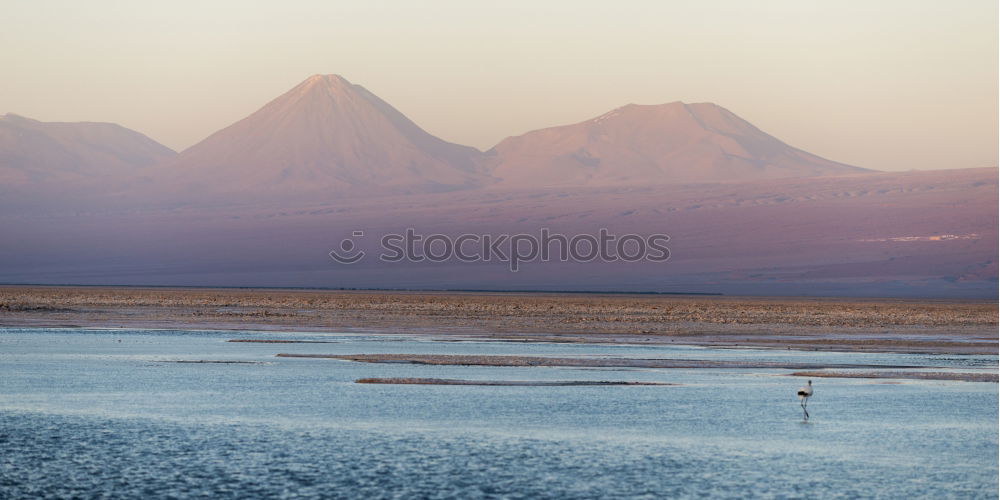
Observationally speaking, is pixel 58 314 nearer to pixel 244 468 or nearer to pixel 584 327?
pixel 584 327

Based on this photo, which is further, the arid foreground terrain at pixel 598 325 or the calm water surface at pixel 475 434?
the arid foreground terrain at pixel 598 325

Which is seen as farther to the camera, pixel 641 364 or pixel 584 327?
pixel 584 327

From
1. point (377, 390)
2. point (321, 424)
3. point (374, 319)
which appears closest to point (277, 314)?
point (374, 319)

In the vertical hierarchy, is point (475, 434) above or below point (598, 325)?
below

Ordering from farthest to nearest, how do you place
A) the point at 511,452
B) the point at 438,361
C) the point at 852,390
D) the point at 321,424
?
the point at 438,361 < the point at 852,390 < the point at 321,424 < the point at 511,452

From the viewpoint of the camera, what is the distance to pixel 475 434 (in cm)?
2219

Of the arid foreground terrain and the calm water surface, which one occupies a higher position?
the arid foreground terrain

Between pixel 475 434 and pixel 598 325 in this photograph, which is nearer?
pixel 475 434

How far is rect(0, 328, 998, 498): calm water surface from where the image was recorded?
17750 millimetres

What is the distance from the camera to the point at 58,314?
72062mm

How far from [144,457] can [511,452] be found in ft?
17.6

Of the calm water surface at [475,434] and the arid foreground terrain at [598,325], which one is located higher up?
the arid foreground terrain at [598,325]

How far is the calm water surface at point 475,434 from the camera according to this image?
1775 centimetres

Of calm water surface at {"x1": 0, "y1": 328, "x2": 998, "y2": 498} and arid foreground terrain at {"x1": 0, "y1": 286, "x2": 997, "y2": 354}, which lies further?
arid foreground terrain at {"x1": 0, "y1": 286, "x2": 997, "y2": 354}
